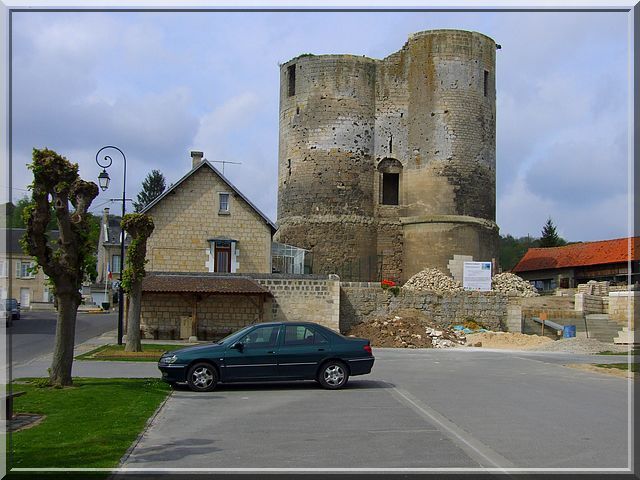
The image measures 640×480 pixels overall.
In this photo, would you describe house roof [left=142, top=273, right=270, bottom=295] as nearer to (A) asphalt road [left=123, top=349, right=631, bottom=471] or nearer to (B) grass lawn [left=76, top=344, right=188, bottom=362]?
(B) grass lawn [left=76, top=344, right=188, bottom=362]

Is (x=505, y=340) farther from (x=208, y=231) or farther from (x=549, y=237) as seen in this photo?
(x=549, y=237)

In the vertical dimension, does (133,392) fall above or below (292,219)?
below

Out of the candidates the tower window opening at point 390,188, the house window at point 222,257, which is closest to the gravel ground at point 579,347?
the house window at point 222,257

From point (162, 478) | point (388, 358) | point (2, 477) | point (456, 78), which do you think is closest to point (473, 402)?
point (162, 478)

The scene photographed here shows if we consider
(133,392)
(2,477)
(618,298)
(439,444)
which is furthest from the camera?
(618,298)

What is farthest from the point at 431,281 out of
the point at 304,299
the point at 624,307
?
the point at 304,299

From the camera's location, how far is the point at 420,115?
49250 mm

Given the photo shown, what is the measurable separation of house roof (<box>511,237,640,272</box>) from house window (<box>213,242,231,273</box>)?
28744mm

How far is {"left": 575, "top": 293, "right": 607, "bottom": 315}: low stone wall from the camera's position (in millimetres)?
41781

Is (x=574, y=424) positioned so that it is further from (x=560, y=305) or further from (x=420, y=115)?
(x=420, y=115)

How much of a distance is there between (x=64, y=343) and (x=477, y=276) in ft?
102

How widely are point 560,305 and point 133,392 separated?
3217 centimetres

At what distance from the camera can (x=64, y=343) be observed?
49.8ft

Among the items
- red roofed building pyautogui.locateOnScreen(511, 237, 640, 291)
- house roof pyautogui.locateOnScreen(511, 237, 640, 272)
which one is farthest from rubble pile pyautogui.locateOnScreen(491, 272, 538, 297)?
house roof pyautogui.locateOnScreen(511, 237, 640, 272)
